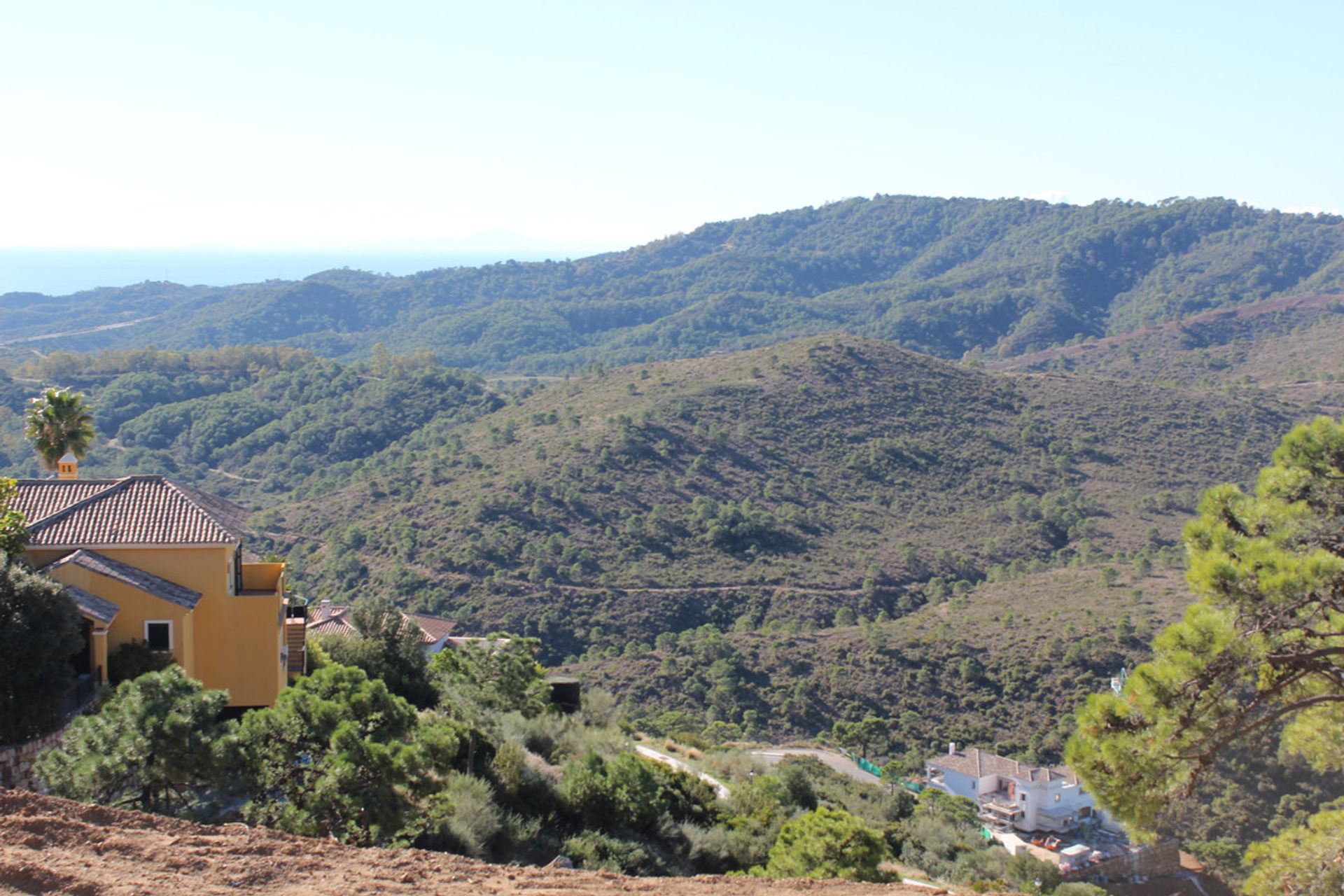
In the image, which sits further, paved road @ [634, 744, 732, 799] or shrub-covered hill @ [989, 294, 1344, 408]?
shrub-covered hill @ [989, 294, 1344, 408]

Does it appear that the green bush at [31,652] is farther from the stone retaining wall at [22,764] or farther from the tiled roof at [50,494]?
the tiled roof at [50,494]

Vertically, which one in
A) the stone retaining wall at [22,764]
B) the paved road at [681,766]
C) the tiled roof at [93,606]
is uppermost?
the tiled roof at [93,606]

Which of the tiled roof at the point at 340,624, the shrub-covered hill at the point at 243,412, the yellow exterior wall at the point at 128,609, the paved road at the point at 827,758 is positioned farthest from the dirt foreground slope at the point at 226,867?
the shrub-covered hill at the point at 243,412

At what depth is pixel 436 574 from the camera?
41.5 m

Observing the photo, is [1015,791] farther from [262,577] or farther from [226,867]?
[226,867]

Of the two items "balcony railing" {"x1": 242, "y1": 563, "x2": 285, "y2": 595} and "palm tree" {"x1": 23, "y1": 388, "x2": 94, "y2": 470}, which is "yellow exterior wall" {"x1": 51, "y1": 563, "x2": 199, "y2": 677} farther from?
"palm tree" {"x1": 23, "y1": 388, "x2": 94, "y2": 470}

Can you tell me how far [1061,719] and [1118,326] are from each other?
9830cm

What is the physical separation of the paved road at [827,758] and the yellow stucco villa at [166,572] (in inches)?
545

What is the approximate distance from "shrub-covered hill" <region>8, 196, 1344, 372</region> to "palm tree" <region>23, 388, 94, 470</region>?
10114 centimetres

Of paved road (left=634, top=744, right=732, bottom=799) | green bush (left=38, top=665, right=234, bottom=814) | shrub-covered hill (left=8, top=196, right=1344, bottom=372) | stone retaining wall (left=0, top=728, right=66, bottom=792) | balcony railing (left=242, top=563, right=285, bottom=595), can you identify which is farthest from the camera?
shrub-covered hill (left=8, top=196, right=1344, bottom=372)

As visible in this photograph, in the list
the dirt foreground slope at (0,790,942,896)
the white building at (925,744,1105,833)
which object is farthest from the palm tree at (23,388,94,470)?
the white building at (925,744,1105,833)

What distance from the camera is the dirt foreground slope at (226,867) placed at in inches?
255

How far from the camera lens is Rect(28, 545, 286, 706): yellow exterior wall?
13422 millimetres

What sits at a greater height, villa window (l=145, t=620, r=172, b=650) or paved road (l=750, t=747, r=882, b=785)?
villa window (l=145, t=620, r=172, b=650)
